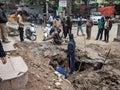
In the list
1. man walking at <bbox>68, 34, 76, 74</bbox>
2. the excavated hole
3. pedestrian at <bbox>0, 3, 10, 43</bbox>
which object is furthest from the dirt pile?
pedestrian at <bbox>0, 3, 10, 43</bbox>

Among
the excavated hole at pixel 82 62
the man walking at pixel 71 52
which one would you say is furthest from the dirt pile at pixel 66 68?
the man walking at pixel 71 52

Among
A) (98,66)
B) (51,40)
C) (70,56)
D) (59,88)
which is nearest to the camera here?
(59,88)

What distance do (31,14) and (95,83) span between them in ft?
82.8

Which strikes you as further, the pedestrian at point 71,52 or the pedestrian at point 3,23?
the pedestrian at point 71,52

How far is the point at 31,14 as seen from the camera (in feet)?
110

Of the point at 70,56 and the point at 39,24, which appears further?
the point at 39,24

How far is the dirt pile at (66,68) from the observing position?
688cm

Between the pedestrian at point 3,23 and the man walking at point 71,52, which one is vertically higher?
the pedestrian at point 3,23

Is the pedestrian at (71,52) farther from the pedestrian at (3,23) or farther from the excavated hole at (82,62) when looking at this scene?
the pedestrian at (3,23)

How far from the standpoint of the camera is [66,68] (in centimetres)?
1198

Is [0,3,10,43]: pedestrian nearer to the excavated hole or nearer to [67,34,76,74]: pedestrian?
the excavated hole

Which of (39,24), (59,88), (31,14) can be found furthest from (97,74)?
(31,14)

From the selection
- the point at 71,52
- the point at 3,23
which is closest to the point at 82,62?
the point at 71,52

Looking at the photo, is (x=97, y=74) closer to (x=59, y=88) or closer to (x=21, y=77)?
(x=59, y=88)
